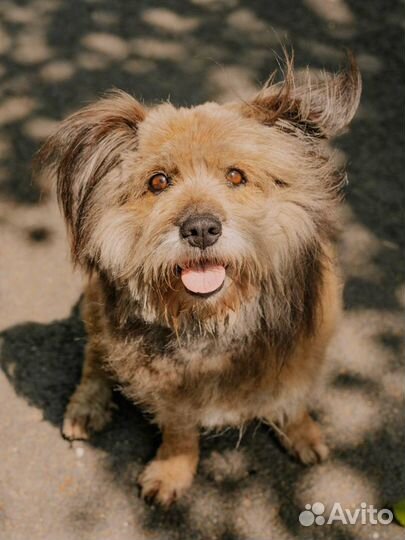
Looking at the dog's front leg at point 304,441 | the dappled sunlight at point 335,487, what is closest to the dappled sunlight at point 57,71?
the dog's front leg at point 304,441

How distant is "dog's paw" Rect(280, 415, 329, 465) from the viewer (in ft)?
10.6

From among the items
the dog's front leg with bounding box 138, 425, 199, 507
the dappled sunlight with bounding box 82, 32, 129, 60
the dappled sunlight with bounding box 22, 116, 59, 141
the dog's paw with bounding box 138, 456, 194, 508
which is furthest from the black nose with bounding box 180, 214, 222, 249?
the dappled sunlight with bounding box 82, 32, 129, 60

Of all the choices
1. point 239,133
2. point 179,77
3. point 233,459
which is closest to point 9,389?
point 233,459

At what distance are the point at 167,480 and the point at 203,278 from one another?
48.3 inches

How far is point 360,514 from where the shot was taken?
312cm

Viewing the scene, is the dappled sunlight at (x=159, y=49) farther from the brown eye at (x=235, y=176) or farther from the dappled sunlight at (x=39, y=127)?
the brown eye at (x=235, y=176)

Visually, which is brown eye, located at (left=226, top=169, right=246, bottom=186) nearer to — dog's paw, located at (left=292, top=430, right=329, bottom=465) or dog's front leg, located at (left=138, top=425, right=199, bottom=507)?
dog's front leg, located at (left=138, top=425, right=199, bottom=507)

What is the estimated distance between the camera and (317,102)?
2355 mm

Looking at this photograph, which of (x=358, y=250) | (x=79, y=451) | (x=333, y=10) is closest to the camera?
(x=79, y=451)

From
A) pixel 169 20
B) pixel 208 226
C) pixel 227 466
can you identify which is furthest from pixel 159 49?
pixel 208 226

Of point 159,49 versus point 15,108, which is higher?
point 159,49

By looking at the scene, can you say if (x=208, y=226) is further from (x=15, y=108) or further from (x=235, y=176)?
(x=15, y=108)

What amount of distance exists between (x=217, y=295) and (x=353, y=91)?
818mm

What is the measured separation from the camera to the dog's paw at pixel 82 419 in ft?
10.9
